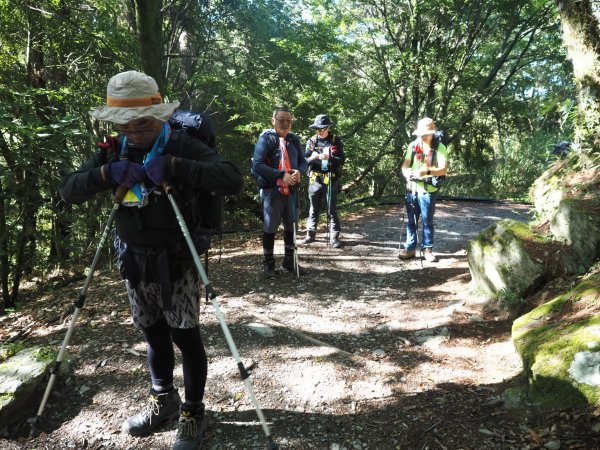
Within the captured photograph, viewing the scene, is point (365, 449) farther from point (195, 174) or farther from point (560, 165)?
point (560, 165)

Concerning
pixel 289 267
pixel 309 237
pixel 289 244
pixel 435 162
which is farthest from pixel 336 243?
pixel 435 162

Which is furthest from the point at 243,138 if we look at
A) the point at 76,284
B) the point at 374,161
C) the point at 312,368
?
the point at 312,368

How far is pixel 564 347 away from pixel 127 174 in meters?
3.18

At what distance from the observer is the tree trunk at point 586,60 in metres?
5.15

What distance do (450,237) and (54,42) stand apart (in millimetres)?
8798

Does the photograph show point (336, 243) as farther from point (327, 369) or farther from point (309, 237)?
point (327, 369)

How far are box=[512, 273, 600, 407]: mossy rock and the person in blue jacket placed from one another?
3.29 m

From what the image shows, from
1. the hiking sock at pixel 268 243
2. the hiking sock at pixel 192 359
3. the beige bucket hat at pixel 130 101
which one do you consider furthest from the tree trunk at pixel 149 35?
the hiking sock at pixel 192 359

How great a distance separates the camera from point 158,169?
85.4 inches

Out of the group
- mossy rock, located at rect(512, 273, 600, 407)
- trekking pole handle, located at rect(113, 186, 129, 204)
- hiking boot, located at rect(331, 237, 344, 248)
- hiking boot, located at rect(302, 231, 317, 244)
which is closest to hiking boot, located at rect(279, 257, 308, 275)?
hiking boot, located at rect(331, 237, 344, 248)

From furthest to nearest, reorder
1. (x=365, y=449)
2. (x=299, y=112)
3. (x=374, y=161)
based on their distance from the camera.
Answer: (x=374, y=161)
(x=299, y=112)
(x=365, y=449)

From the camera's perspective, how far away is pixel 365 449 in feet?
8.63

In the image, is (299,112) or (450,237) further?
(299,112)

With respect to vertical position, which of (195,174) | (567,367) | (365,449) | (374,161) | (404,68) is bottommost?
(365,449)
